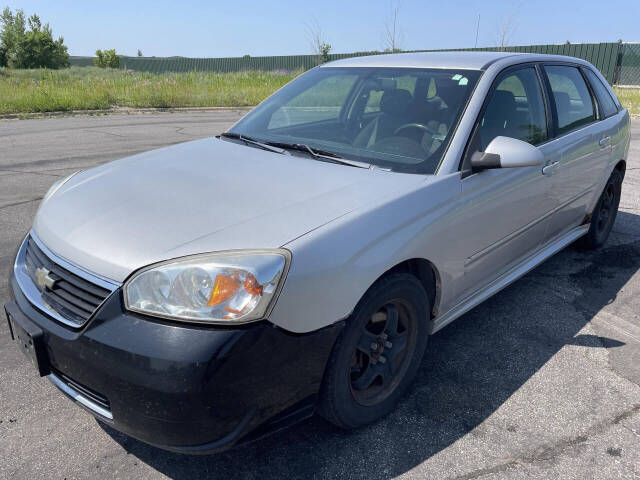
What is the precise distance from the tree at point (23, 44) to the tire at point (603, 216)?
54.8m

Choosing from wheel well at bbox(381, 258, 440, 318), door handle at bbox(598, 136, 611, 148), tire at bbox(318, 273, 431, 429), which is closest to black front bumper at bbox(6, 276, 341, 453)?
tire at bbox(318, 273, 431, 429)

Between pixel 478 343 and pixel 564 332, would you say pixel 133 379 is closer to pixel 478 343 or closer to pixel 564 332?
pixel 478 343

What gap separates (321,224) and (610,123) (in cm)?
351

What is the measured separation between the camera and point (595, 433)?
251 centimetres

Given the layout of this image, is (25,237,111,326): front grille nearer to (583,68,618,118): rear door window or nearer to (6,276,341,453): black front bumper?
(6,276,341,453): black front bumper

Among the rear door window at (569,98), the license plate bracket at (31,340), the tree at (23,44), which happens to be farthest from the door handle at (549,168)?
the tree at (23,44)

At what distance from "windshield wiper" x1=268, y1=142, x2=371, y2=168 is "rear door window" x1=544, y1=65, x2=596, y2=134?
1.76m

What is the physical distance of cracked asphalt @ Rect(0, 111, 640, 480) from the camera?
7.42 feet

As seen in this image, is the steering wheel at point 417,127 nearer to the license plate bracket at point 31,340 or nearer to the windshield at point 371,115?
the windshield at point 371,115

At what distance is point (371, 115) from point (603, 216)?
285cm

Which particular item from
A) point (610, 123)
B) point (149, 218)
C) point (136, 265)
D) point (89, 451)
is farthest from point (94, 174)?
point (610, 123)

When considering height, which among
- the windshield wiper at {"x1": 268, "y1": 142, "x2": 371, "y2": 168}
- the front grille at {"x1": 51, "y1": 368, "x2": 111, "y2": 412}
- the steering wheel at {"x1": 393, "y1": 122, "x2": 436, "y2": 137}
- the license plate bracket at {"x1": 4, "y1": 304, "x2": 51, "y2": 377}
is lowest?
the front grille at {"x1": 51, "y1": 368, "x2": 111, "y2": 412}

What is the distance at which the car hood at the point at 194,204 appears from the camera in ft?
6.66

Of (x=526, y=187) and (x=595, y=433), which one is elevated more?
(x=526, y=187)
